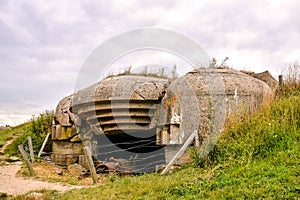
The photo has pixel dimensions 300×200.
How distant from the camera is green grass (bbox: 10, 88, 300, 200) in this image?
3.93m

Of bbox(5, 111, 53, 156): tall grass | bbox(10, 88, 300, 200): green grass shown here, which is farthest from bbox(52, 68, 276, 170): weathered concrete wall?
bbox(5, 111, 53, 156): tall grass

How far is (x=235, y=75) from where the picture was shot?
7.75 m

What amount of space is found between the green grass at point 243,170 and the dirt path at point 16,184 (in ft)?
5.02

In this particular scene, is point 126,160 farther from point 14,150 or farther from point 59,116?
point 14,150

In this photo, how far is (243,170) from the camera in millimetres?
4566

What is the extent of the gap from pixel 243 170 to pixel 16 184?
17.8ft

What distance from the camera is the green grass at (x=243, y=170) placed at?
3930 millimetres

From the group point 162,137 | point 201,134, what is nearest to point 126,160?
point 162,137

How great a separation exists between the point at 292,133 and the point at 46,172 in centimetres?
703

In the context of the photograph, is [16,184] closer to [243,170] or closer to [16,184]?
[16,184]

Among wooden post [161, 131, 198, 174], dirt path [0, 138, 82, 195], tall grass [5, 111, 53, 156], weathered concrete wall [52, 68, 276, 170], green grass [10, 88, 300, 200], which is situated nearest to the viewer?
green grass [10, 88, 300, 200]

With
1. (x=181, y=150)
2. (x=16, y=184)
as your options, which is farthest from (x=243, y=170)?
(x=16, y=184)

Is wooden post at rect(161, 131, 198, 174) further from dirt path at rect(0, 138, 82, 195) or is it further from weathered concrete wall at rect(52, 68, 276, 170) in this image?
dirt path at rect(0, 138, 82, 195)

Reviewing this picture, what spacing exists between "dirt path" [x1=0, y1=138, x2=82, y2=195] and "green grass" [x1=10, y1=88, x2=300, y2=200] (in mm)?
1529
